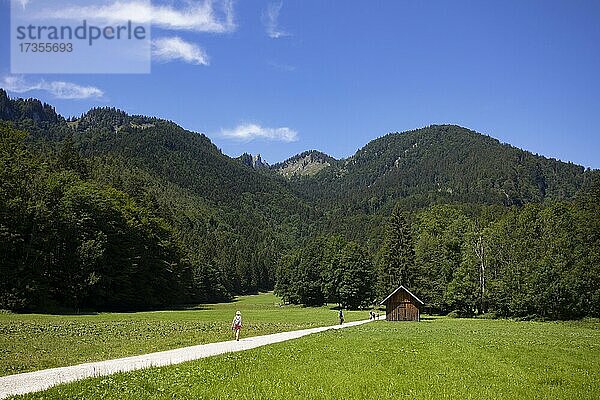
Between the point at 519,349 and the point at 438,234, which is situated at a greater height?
the point at 438,234

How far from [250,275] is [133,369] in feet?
560

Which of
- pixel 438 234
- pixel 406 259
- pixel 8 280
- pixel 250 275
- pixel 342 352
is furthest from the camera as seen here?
pixel 250 275

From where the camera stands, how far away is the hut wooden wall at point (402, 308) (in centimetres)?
6656

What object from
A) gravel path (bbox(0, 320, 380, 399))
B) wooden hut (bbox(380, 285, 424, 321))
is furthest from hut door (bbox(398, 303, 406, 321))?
gravel path (bbox(0, 320, 380, 399))

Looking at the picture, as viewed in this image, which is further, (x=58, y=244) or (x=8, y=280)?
(x=58, y=244)

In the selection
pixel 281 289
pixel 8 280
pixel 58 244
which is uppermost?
pixel 58 244

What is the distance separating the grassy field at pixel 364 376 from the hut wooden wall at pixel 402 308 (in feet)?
131

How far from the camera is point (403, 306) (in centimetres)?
6706

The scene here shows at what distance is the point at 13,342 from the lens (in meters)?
28.3

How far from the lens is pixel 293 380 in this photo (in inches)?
679

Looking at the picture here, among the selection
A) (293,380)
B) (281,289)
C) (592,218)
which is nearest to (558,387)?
(293,380)

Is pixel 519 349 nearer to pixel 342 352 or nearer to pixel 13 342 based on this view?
pixel 342 352

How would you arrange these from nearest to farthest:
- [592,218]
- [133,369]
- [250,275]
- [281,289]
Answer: [133,369] → [592,218] → [281,289] → [250,275]

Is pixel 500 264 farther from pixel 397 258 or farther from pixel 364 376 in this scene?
pixel 364 376
